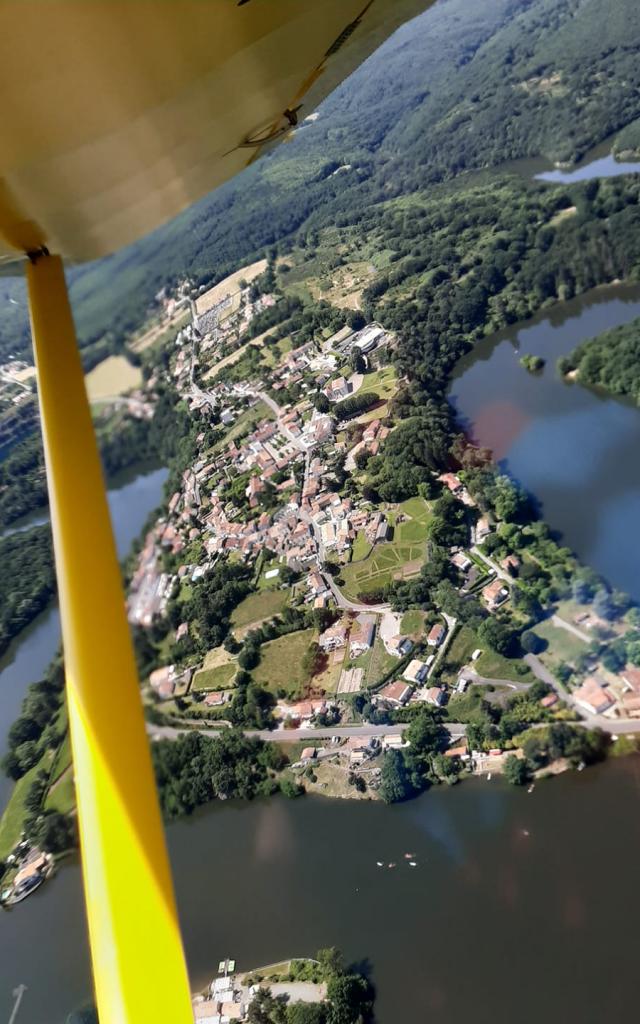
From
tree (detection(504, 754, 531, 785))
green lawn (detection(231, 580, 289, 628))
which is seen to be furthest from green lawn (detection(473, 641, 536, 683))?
green lawn (detection(231, 580, 289, 628))

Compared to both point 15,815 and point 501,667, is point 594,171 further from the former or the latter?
point 15,815

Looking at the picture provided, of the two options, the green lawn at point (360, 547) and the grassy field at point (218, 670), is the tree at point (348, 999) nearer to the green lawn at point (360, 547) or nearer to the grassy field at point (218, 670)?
the grassy field at point (218, 670)

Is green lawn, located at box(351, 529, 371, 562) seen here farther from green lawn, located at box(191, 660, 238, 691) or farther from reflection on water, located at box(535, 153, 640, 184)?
reflection on water, located at box(535, 153, 640, 184)

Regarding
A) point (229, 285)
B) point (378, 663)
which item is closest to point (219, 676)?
point (378, 663)

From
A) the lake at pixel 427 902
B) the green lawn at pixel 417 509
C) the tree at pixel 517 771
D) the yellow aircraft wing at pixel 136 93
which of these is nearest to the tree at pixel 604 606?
the lake at pixel 427 902

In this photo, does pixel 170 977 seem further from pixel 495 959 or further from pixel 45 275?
pixel 495 959

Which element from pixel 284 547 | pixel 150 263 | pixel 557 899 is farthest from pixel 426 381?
pixel 150 263
